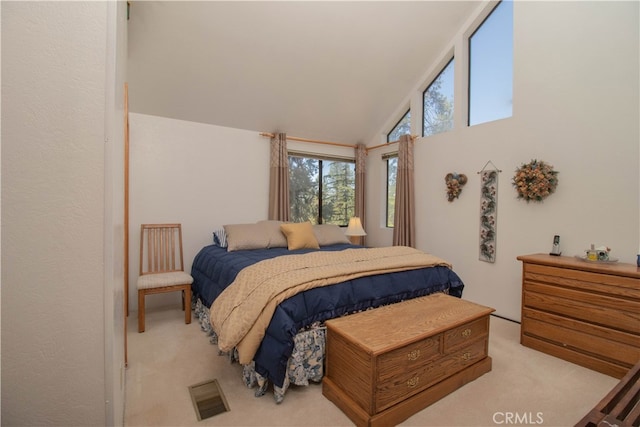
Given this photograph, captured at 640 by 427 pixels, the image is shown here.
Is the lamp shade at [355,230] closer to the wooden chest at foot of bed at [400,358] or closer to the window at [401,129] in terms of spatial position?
the window at [401,129]

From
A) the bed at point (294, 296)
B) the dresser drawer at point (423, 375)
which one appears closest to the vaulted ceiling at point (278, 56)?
the bed at point (294, 296)

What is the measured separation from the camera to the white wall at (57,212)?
2.45 ft

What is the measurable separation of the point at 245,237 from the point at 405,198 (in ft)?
7.36

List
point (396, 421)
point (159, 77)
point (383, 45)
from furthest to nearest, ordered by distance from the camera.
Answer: point (383, 45), point (159, 77), point (396, 421)

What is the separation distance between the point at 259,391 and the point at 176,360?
31.7 inches

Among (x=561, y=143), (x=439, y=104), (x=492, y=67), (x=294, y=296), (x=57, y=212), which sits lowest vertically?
(x=294, y=296)

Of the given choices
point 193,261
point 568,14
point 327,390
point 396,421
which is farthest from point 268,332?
point 568,14

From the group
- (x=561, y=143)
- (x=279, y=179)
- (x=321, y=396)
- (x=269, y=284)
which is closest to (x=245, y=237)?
(x=279, y=179)

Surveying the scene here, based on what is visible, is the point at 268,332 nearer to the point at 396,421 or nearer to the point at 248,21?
the point at 396,421

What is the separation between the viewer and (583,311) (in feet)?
7.23

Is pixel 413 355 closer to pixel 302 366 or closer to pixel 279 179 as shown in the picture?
pixel 302 366

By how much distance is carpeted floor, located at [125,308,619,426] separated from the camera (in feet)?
5.35

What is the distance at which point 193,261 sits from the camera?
3.57 meters

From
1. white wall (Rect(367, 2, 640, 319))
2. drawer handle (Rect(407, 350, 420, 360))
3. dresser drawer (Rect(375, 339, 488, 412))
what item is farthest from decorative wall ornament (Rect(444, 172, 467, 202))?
drawer handle (Rect(407, 350, 420, 360))
